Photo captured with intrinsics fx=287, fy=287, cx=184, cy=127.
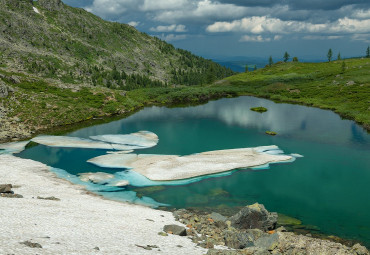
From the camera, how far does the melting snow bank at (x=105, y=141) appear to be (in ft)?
186

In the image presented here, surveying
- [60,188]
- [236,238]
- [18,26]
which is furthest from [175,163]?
[18,26]

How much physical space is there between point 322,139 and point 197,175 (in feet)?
117

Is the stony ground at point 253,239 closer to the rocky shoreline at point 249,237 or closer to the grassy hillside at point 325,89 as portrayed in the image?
the rocky shoreline at point 249,237

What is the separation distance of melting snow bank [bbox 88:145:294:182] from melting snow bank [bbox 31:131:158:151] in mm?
6838

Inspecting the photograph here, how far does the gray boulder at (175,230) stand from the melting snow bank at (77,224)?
1.52 feet

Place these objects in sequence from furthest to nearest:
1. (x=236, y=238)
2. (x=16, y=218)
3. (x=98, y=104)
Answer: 1. (x=98, y=104)
2. (x=236, y=238)
3. (x=16, y=218)

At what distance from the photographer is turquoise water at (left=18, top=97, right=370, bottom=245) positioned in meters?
33.4

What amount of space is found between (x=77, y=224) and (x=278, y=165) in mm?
33846

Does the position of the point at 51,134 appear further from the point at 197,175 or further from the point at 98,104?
the point at 197,175

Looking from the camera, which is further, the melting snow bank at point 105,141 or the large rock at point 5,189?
the melting snow bank at point 105,141

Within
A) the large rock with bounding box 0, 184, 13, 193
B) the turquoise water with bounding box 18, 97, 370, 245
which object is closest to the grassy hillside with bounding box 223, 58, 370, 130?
the turquoise water with bounding box 18, 97, 370, 245

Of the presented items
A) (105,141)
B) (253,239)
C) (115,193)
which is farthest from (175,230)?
(105,141)

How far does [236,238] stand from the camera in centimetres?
2286

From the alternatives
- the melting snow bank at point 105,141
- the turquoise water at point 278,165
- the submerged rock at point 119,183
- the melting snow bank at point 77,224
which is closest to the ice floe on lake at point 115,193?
the turquoise water at point 278,165
